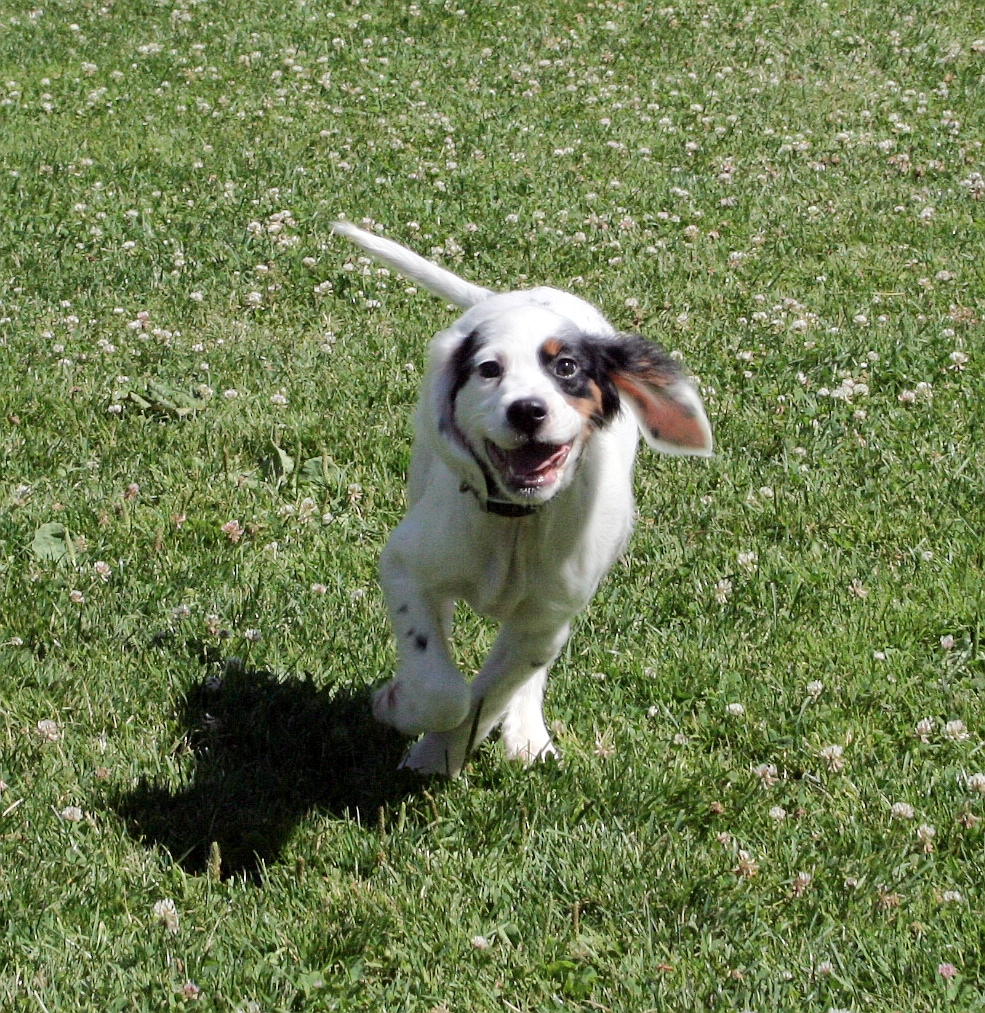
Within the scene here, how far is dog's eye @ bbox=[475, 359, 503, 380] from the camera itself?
11.7 ft

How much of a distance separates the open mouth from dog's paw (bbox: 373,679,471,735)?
59cm

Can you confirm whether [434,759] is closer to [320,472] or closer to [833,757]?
Answer: [833,757]

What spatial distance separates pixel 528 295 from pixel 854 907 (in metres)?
1.86

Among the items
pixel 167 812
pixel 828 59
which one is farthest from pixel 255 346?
A: pixel 828 59

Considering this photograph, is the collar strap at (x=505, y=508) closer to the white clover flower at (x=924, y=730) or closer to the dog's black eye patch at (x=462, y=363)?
the dog's black eye patch at (x=462, y=363)

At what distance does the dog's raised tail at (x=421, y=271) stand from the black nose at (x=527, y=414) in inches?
50.8

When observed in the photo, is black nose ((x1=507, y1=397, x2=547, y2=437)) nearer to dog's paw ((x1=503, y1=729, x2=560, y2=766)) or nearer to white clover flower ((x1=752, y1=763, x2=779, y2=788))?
dog's paw ((x1=503, y1=729, x2=560, y2=766))

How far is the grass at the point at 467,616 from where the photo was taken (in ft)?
11.2

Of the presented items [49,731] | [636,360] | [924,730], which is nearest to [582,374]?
[636,360]

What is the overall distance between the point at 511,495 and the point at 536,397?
26 cm

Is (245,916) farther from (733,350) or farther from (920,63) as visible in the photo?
(920,63)

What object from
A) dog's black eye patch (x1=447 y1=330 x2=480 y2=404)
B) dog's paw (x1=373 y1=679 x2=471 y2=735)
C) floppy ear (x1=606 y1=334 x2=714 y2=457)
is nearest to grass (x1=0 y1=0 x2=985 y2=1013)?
dog's paw (x1=373 y1=679 x2=471 y2=735)

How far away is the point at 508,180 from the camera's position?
8664 millimetres

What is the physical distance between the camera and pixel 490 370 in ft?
11.7
